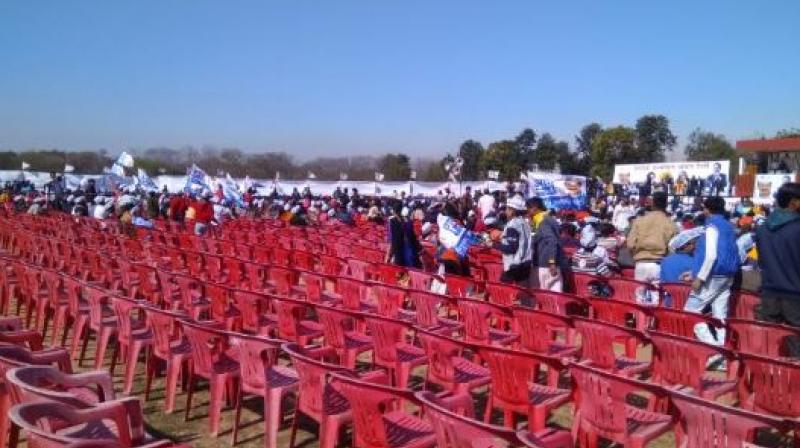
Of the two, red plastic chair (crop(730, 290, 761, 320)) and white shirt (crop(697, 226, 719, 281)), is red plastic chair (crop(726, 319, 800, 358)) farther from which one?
red plastic chair (crop(730, 290, 761, 320))

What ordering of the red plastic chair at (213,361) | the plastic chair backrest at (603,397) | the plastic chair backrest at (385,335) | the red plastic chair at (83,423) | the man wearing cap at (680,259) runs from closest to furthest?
the red plastic chair at (83,423), the plastic chair backrest at (603,397), the red plastic chair at (213,361), the plastic chair backrest at (385,335), the man wearing cap at (680,259)

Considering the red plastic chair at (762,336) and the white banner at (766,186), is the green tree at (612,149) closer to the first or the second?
the white banner at (766,186)

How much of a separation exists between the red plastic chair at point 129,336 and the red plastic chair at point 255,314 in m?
0.88

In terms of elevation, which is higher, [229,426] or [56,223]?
[56,223]

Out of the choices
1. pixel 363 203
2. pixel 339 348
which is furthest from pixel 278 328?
pixel 363 203

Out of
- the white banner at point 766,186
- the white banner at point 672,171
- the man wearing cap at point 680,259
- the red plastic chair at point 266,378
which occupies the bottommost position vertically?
the red plastic chair at point 266,378

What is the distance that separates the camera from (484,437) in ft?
9.05

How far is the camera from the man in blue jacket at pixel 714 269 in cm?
645

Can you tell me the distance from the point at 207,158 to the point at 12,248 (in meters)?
64.0

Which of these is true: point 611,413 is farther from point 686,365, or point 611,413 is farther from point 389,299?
point 389,299

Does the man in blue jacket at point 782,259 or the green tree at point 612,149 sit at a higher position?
the green tree at point 612,149

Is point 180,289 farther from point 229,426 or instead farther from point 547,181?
point 547,181

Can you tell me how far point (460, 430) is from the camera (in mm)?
2891

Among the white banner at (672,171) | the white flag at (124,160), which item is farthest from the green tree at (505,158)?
the white flag at (124,160)
